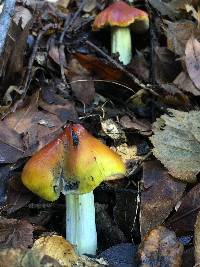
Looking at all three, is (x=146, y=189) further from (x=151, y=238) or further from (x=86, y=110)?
(x=86, y=110)

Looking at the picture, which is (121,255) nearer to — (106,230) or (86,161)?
(106,230)

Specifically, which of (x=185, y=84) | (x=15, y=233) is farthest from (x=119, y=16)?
(x=15, y=233)

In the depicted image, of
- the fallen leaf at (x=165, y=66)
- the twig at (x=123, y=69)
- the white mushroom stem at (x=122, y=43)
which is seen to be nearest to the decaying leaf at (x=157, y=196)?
the twig at (x=123, y=69)

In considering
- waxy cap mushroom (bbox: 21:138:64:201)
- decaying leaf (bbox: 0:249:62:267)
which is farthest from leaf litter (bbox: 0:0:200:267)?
waxy cap mushroom (bbox: 21:138:64:201)

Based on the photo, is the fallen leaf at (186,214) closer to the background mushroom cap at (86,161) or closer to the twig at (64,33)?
the background mushroom cap at (86,161)

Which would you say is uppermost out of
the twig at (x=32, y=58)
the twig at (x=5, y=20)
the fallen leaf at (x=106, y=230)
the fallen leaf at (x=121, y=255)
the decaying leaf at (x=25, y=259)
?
the twig at (x=5, y=20)

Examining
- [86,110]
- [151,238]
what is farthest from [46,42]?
[151,238]

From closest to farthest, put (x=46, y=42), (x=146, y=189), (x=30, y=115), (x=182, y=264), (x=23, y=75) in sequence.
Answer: (x=182, y=264), (x=146, y=189), (x=30, y=115), (x=23, y=75), (x=46, y=42)
